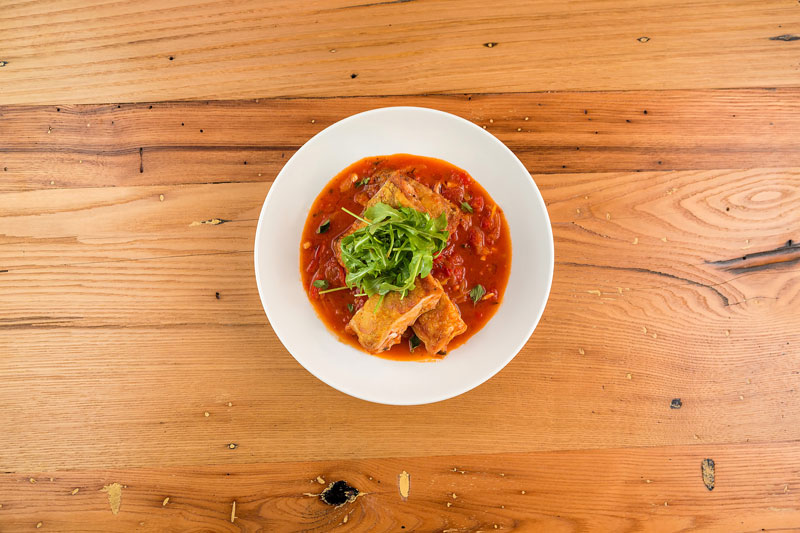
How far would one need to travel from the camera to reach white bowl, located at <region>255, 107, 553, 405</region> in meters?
2.98

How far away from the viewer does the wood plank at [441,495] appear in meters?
3.43

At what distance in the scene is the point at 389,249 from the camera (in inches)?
108

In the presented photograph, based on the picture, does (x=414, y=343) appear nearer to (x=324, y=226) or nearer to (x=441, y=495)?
(x=324, y=226)

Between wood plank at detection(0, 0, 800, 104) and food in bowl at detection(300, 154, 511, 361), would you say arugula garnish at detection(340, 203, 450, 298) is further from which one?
wood plank at detection(0, 0, 800, 104)

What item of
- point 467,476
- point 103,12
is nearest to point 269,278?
point 467,476

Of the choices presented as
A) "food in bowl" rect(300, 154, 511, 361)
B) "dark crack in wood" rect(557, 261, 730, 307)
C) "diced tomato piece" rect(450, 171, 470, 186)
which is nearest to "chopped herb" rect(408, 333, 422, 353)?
"food in bowl" rect(300, 154, 511, 361)

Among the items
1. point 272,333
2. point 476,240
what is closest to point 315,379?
point 272,333

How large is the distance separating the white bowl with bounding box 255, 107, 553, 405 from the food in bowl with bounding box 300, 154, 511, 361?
0.06 metres

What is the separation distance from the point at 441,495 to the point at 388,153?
7.91ft

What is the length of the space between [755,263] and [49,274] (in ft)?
16.7

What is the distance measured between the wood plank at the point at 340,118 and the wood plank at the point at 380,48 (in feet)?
0.34

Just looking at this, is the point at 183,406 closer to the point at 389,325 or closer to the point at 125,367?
the point at 125,367

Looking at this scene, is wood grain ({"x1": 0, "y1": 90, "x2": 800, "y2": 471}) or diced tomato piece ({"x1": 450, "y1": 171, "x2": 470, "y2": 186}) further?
wood grain ({"x1": 0, "y1": 90, "x2": 800, "y2": 471})

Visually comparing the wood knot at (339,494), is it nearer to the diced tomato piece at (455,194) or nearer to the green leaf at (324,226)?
the green leaf at (324,226)
